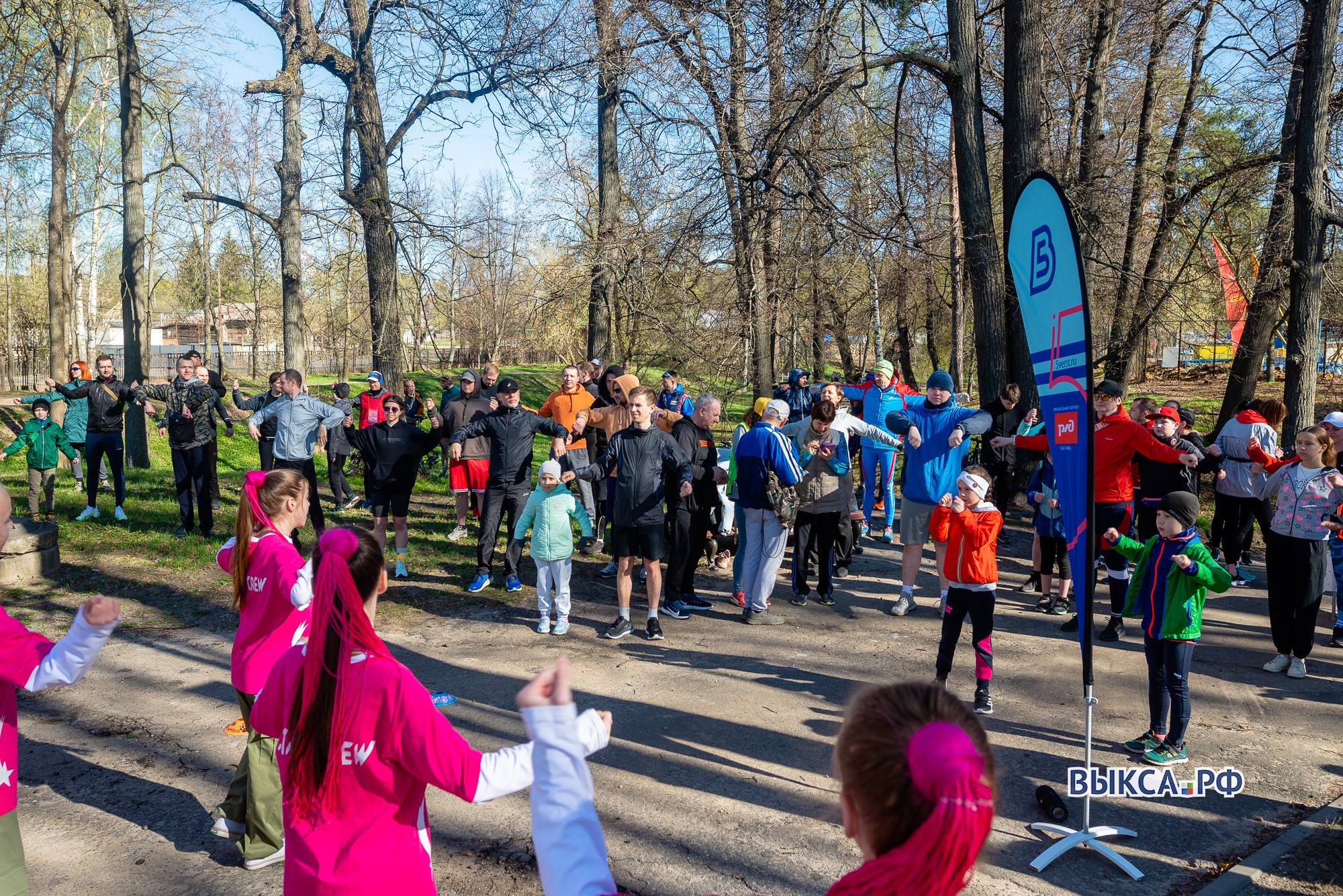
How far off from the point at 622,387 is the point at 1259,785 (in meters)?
6.49

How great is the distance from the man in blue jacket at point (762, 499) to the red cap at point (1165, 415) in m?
3.29

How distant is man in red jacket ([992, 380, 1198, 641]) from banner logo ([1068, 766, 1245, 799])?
8.23ft

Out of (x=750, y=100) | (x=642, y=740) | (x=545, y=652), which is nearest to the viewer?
(x=642, y=740)

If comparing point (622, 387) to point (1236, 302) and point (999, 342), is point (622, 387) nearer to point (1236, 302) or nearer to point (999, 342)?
point (999, 342)

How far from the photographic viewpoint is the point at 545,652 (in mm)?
7129

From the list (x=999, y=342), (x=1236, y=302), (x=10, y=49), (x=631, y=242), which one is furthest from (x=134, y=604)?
(x=1236, y=302)

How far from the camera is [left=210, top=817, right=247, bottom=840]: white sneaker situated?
4.22 metres

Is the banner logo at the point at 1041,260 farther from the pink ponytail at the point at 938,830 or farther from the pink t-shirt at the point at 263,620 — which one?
the pink t-shirt at the point at 263,620

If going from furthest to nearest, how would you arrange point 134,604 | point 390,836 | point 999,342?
1. point 999,342
2. point 134,604
3. point 390,836

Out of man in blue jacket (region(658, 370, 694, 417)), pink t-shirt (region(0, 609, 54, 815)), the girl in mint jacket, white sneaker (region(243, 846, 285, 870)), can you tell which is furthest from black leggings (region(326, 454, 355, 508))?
pink t-shirt (region(0, 609, 54, 815))

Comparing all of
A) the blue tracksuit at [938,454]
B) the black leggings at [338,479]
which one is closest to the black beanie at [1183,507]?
the blue tracksuit at [938,454]

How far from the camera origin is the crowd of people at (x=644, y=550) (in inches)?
59.4

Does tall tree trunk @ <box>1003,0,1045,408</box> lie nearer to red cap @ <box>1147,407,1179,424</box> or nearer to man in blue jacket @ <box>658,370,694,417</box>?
red cap @ <box>1147,407,1179,424</box>

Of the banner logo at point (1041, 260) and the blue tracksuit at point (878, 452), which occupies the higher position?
the banner logo at point (1041, 260)
